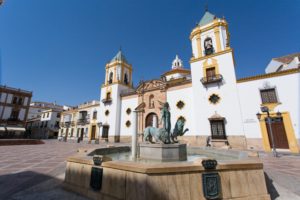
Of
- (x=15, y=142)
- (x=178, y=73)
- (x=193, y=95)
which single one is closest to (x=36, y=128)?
(x=15, y=142)

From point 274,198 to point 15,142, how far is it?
82.3 feet

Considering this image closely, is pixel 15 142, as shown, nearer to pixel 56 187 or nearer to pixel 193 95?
pixel 56 187

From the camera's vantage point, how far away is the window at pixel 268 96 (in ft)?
42.3

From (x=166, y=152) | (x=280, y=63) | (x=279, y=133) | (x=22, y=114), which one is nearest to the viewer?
(x=166, y=152)

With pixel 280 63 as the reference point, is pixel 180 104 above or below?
below

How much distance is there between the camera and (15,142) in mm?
18141

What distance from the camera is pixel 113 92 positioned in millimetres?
24797

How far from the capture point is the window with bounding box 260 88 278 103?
42.3 ft

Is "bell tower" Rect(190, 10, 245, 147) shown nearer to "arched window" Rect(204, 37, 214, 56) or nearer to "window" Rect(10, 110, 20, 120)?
"arched window" Rect(204, 37, 214, 56)

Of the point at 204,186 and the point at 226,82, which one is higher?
the point at 226,82

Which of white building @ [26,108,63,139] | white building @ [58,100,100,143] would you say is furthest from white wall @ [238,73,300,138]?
white building @ [26,108,63,139]

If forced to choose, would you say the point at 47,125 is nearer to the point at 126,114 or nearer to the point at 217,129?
the point at 126,114

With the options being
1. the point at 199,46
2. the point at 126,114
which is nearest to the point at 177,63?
the point at 199,46

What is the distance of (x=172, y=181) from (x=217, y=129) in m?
13.6
